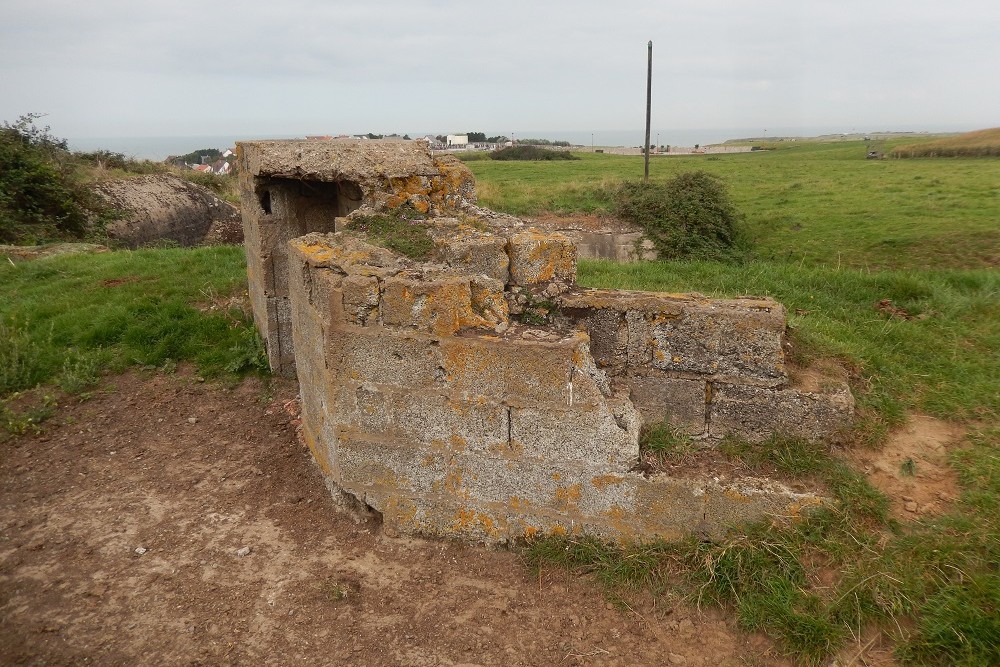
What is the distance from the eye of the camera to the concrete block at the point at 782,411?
4832 mm

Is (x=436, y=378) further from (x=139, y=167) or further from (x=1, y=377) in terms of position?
(x=139, y=167)

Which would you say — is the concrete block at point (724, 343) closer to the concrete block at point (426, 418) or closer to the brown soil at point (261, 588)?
the concrete block at point (426, 418)

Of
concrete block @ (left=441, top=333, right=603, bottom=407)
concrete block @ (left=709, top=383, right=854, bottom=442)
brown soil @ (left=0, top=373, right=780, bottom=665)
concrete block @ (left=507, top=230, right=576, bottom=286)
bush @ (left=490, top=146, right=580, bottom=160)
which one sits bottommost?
brown soil @ (left=0, top=373, right=780, bottom=665)

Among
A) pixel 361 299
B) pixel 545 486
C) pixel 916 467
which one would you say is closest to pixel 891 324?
pixel 916 467

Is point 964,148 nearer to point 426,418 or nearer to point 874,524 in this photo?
point 874,524

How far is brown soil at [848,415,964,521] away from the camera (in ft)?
14.5

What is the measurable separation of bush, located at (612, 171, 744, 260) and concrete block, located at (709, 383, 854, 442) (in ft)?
34.4

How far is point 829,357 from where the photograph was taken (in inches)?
228

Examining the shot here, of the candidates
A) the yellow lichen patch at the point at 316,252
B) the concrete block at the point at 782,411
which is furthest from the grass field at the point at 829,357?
the yellow lichen patch at the point at 316,252

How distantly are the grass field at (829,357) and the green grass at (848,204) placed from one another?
9 centimetres

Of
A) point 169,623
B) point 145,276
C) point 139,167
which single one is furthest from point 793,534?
point 139,167

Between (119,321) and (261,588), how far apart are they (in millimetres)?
5574

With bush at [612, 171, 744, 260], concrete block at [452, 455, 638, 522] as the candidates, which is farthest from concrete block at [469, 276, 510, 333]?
bush at [612, 171, 744, 260]

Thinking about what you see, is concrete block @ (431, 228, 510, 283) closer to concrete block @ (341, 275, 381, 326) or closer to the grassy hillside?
concrete block @ (341, 275, 381, 326)
